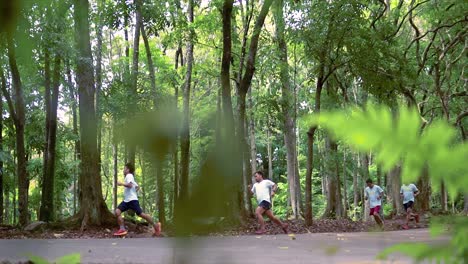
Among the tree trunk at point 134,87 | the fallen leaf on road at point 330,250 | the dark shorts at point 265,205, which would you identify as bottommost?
the dark shorts at point 265,205

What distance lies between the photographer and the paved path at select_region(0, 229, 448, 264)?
2.28 feet

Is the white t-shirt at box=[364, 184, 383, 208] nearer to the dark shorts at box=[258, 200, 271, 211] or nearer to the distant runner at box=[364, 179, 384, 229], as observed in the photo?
the distant runner at box=[364, 179, 384, 229]

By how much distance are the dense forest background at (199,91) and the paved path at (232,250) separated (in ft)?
0.18

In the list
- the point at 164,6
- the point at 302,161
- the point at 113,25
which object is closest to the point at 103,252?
the point at 113,25

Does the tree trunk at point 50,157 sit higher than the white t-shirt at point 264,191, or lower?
higher

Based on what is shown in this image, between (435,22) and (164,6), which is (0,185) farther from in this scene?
(435,22)

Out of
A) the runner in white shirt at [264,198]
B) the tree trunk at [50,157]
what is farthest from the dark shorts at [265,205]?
the tree trunk at [50,157]

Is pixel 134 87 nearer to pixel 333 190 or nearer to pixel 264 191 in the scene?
pixel 264 191

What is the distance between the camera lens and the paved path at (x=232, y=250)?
0.69 m

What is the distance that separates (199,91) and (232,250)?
2499cm

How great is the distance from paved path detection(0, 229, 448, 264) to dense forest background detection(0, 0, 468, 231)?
0.18 feet

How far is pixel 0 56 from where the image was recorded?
139 centimetres

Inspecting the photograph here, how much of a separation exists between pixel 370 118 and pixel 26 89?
862 inches

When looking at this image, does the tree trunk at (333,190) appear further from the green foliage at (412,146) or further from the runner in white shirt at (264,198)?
the green foliage at (412,146)
